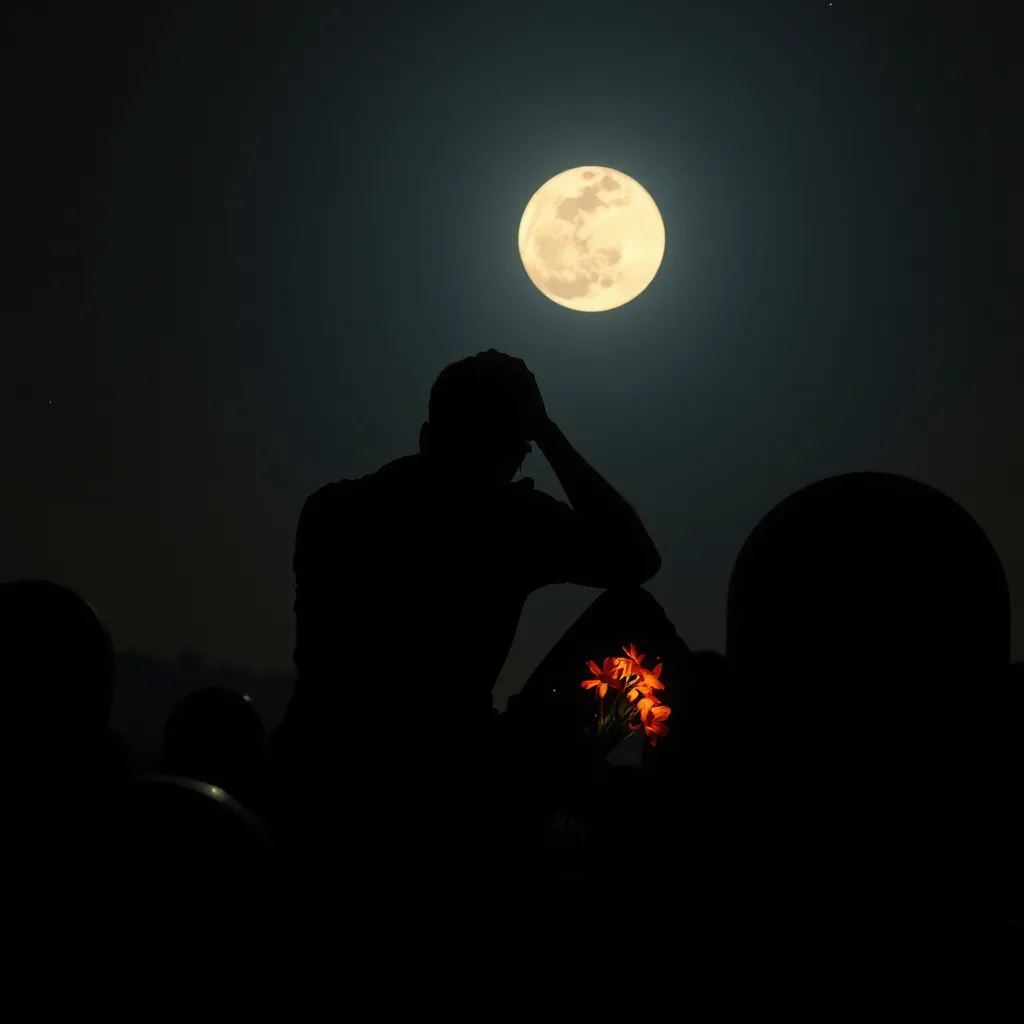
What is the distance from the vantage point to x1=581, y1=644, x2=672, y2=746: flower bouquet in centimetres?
364

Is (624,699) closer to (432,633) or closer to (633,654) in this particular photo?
(633,654)

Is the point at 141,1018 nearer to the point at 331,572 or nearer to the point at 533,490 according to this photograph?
the point at 331,572

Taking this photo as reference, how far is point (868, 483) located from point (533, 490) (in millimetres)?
1210

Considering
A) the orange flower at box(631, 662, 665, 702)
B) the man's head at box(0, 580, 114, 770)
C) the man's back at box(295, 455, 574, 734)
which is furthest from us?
the orange flower at box(631, 662, 665, 702)

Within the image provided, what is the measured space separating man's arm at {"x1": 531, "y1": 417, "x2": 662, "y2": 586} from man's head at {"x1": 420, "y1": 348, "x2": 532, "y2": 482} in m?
0.16

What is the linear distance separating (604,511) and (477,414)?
519 millimetres

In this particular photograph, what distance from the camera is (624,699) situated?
12.1ft

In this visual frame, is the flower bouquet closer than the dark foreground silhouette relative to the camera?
No

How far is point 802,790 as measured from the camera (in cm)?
296

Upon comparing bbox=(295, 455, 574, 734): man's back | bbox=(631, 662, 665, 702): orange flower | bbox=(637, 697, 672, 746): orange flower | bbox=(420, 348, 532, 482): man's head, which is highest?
bbox=(420, 348, 532, 482): man's head

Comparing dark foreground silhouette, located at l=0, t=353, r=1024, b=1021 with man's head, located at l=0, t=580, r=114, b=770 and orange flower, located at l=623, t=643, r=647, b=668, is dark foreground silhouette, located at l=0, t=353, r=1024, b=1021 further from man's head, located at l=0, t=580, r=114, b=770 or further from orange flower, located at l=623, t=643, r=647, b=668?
orange flower, located at l=623, t=643, r=647, b=668

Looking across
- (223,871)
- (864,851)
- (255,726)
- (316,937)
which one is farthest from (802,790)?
(255,726)

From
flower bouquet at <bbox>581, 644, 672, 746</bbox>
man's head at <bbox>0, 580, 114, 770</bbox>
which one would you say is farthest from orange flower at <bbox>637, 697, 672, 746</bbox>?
man's head at <bbox>0, 580, 114, 770</bbox>

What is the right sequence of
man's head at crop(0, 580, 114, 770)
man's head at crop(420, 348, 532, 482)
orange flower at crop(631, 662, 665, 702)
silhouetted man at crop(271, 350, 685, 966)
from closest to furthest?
silhouetted man at crop(271, 350, 685, 966) → man's head at crop(420, 348, 532, 482) → man's head at crop(0, 580, 114, 770) → orange flower at crop(631, 662, 665, 702)
